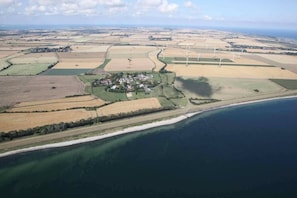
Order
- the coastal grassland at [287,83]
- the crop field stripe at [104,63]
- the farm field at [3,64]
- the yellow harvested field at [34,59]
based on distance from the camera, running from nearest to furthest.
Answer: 1. the coastal grassland at [287,83]
2. the farm field at [3,64]
3. the crop field stripe at [104,63]
4. the yellow harvested field at [34,59]

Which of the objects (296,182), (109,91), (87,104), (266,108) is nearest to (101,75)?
(109,91)

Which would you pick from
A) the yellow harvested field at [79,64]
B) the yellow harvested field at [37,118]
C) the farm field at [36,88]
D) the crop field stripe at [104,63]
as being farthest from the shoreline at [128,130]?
the yellow harvested field at [79,64]

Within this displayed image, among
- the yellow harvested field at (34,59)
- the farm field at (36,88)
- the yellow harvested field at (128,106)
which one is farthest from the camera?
the yellow harvested field at (34,59)

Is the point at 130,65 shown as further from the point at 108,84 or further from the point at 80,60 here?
the point at 108,84

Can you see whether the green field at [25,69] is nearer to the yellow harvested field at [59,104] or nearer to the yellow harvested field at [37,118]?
the yellow harvested field at [59,104]

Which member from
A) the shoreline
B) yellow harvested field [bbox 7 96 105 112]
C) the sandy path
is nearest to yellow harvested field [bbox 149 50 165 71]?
the sandy path

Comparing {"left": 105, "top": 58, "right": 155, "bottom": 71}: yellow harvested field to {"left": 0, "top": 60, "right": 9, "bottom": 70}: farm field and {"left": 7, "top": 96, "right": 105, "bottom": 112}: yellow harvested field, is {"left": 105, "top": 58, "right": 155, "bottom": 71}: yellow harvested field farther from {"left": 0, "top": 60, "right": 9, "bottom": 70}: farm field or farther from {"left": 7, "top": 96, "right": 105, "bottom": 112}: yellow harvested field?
{"left": 7, "top": 96, "right": 105, "bottom": 112}: yellow harvested field
